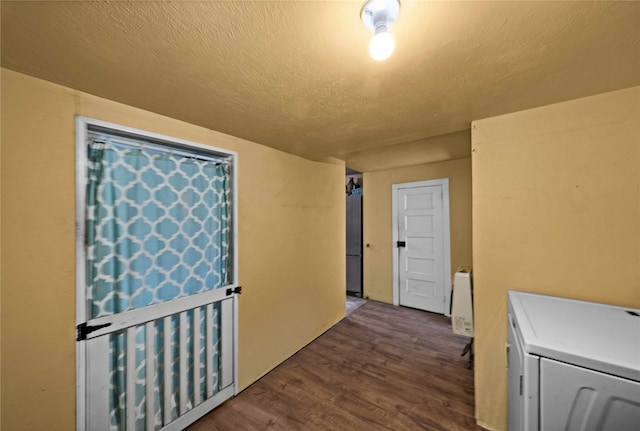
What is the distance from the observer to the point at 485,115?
1.61 metres

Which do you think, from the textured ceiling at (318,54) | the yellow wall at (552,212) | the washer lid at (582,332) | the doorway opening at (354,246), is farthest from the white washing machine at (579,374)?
the doorway opening at (354,246)

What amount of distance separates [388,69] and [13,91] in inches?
69.0

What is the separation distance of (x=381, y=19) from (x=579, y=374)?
1433 millimetres

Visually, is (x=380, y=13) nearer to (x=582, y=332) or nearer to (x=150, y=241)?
(x=582, y=332)

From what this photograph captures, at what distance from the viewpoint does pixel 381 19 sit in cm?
77

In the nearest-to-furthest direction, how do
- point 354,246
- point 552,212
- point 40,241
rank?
point 40,241, point 552,212, point 354,246

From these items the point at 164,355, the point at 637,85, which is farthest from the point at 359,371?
the point at 637,85

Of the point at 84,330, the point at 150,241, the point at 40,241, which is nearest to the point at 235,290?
the point at 150,241

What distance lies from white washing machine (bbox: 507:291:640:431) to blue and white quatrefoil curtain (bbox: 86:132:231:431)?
1.95 meters

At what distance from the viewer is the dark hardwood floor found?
5.57 feet

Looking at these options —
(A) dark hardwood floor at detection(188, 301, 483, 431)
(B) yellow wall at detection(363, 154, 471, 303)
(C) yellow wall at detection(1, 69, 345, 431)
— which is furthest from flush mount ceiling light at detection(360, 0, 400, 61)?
(B) yellow wall at detection(363, 154, 471, 303)

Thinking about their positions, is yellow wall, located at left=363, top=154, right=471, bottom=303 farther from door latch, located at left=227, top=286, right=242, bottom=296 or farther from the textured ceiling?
door latch, located at left=227, top=286, right=242, bottom=296

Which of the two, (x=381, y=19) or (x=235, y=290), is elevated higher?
(x=381, y=19)

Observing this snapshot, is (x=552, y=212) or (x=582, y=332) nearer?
(x=582, y=332)
